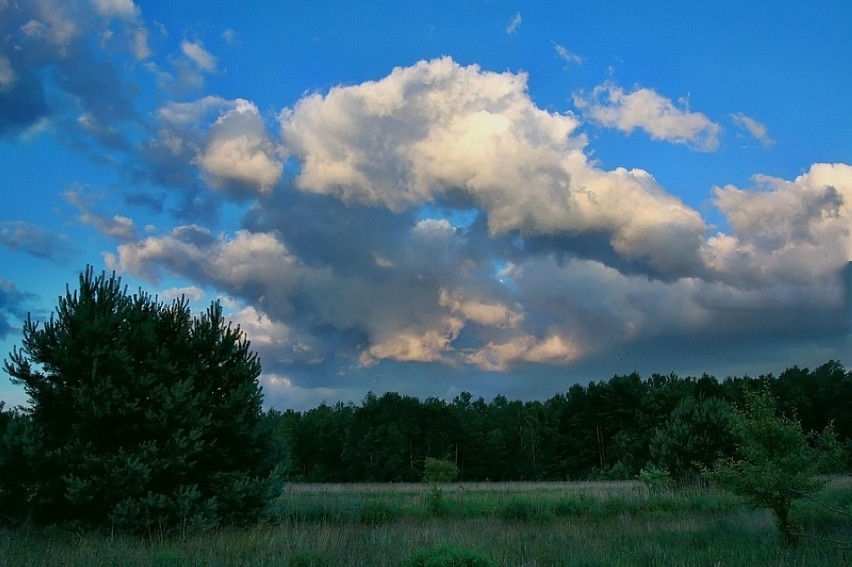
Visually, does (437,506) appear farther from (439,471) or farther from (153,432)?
(439,471)

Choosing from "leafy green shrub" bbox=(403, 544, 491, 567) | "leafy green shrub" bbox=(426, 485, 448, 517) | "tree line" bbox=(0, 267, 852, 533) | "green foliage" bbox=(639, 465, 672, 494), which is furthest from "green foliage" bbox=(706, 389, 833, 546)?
"green foliage" bbox=(639, 465, 672, 494)

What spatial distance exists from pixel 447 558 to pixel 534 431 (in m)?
83.0

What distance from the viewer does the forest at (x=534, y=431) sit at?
3036 inches

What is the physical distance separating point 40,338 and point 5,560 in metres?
7.64

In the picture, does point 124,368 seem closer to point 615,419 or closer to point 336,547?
point 336,547

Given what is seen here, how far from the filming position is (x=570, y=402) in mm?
87750

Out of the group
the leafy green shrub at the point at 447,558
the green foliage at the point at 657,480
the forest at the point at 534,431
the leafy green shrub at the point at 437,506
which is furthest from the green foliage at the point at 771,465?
the forest at the point at 534,431

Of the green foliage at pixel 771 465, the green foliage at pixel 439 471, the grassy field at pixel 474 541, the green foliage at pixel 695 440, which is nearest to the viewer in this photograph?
the grassy field at pixel 474 541

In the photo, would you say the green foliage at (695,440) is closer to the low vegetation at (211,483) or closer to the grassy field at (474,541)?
the grassy field at (474,541)

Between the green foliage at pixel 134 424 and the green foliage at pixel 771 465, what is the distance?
40.3 ft

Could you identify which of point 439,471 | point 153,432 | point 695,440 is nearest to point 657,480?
point 695,440

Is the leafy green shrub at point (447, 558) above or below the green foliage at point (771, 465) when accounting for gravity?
below

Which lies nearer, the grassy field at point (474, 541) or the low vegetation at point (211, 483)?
the grassy field at point (474, 541)

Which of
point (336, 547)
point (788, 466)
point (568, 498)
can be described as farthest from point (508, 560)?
point (568, 498)
